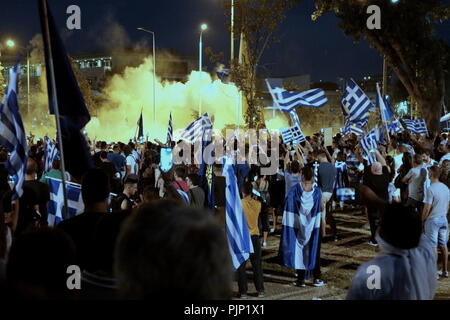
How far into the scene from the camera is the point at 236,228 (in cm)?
738

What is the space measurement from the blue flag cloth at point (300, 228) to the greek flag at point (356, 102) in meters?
6.38

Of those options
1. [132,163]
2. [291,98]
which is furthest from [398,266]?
[132,163]

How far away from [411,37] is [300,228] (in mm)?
16815

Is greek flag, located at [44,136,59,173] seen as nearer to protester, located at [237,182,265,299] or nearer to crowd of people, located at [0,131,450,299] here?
crowd of people, located at [0,131,450,299]

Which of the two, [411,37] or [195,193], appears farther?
[411,37]

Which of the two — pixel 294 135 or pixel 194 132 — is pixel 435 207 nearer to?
pixel 294 135

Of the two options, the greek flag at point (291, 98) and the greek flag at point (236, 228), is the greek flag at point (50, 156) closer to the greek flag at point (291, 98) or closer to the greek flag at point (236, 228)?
the greek flag at point (236, 228)

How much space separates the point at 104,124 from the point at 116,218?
52.2 metres

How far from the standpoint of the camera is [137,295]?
1690mm

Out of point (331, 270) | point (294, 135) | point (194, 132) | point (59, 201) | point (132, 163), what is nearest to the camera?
point (59, 201)

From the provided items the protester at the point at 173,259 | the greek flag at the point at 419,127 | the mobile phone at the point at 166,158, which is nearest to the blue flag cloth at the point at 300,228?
the mobile phone at the point at 166,158

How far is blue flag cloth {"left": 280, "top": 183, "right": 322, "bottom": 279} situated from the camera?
8.27m

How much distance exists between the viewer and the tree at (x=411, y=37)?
21.7m
